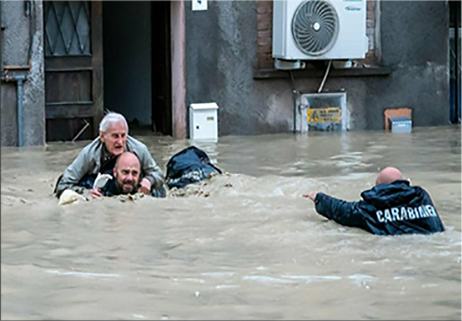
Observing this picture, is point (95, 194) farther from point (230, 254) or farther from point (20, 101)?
point (20, 101)

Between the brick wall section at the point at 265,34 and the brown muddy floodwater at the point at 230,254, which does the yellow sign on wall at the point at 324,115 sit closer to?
the brick wall section at the point at 265,34

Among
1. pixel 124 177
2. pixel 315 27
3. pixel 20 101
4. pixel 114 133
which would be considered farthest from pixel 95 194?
pixel 315 27

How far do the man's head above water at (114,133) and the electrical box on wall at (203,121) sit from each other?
210 inches

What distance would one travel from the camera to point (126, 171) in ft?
27.2

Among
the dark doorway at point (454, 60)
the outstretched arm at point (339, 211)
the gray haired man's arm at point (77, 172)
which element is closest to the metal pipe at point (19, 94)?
the gray haired man's arm at point (77, 172)

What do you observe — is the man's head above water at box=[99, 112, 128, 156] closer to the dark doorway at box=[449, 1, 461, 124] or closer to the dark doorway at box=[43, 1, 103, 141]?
the dark doorway at box=[43, 1, 103, 141]

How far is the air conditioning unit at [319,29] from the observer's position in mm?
13781

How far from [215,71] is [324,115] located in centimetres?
182

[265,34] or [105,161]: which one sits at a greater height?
[265,34]

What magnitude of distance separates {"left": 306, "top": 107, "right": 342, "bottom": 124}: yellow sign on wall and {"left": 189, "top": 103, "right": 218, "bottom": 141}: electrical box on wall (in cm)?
153

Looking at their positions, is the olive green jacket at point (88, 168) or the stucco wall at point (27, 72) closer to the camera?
the olive green jacket at point (88, 168)

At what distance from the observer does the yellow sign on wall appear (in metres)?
14.6

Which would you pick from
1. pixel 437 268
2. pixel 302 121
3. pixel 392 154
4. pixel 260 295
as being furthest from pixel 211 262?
pixel 302 121

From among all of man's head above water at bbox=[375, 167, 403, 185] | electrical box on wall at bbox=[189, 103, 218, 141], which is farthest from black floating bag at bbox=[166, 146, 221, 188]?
electrical box on wall at bbox=[189, 103, 218, 141]
